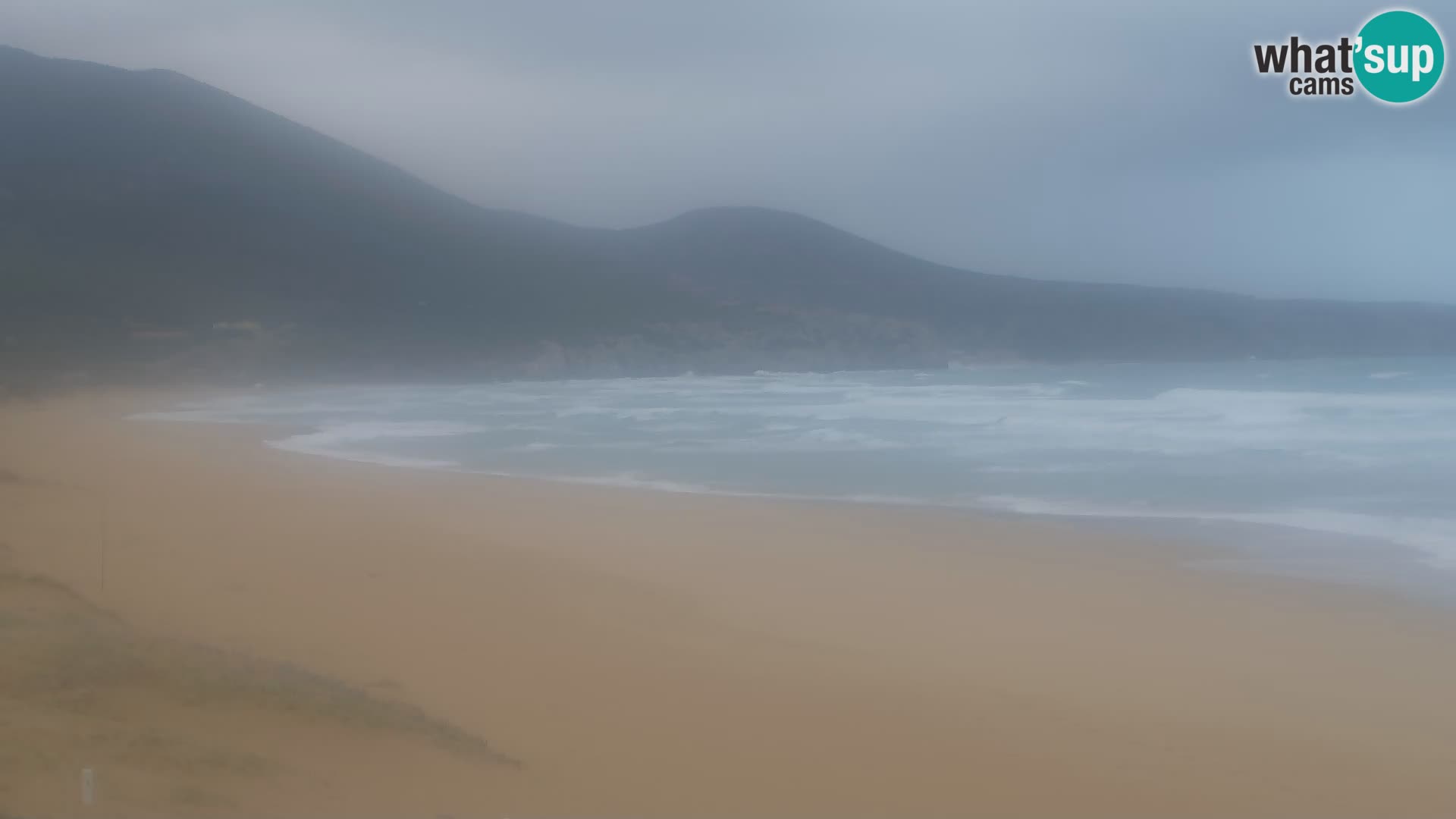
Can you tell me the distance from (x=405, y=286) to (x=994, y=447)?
36212 millimetres

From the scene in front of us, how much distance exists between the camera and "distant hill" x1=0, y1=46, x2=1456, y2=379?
33938mm

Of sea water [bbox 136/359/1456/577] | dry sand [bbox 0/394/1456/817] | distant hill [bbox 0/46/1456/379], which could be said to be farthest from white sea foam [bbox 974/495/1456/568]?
distant hill [bbox 0/46/1456/379]

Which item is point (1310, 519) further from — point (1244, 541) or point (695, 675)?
point (695, 675)

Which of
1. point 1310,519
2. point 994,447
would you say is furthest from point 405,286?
point 1310,519

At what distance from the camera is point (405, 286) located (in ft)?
149

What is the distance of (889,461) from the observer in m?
12.6

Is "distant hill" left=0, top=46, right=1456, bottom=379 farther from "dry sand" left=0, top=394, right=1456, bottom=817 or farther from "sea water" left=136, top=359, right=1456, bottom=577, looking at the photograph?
"dry sand" left=0, top=394, right=1456, bottom=817

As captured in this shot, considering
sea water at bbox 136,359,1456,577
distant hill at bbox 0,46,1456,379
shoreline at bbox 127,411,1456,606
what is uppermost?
distant hill at bbox 0,46,1456,379

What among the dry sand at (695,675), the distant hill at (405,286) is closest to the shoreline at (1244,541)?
the dry sand at (695,675)

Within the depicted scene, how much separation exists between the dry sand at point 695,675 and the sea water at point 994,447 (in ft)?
7.08

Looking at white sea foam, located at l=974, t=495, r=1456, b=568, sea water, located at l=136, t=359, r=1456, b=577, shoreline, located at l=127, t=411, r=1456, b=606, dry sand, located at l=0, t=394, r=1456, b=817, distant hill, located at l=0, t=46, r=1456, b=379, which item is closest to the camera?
dry sand, located at l=0, t=394, r=1456, b=817

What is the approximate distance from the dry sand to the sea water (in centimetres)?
216

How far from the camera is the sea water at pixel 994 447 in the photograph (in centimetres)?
923

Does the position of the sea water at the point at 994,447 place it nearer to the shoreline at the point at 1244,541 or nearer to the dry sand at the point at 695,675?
the shoreline at the point at 1244,541
